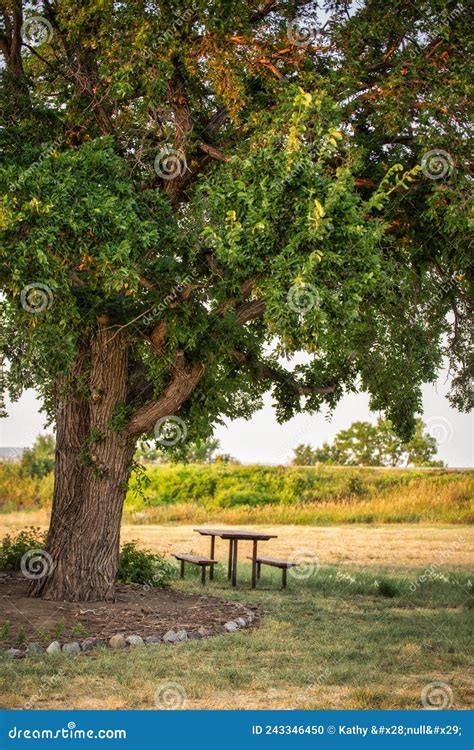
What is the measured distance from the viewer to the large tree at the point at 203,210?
312 inches

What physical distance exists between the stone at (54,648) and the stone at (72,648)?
61 mm

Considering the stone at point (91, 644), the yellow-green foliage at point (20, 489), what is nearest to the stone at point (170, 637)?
the stone at point (91, 644)

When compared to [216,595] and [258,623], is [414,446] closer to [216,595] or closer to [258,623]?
[216,595]

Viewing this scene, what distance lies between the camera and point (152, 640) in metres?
9.38

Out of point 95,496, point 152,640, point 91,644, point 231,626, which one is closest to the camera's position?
point 91,644

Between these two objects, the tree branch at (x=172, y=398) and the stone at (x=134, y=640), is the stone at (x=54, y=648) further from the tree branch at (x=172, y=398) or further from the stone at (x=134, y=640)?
the tree branch at (x=172, y=398)

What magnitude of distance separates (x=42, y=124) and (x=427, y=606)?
8320 mm

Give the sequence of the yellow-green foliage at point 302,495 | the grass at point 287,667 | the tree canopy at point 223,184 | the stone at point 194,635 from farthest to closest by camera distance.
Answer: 1. the yellow-green foliage at point 302,495
2. the stone at point 194,635
3. the tree canopy at point 223,184
4. the grass at point 287,667

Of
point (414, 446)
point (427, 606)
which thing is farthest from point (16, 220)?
point (414, 446)

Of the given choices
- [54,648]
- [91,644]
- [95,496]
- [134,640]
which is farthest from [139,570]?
[54,648]

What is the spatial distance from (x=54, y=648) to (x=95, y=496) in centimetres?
293

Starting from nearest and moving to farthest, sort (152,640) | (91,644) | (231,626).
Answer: (91,644) → (152,640) → (231,626)

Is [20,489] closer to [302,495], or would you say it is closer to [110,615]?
[302,495]

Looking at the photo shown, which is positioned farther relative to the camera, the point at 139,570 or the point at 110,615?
the point at 139,570
